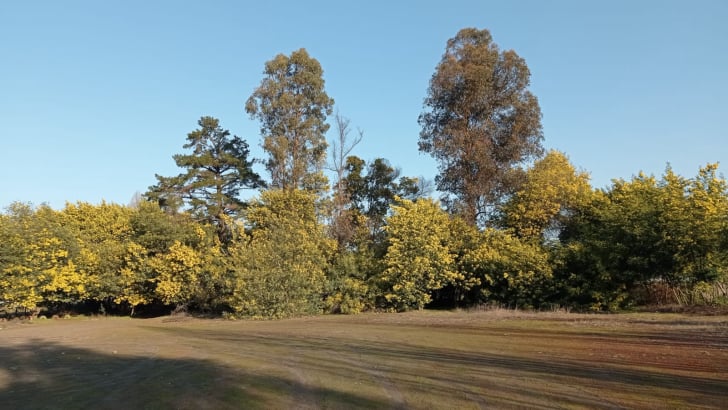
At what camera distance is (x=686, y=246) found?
2153 centimetres

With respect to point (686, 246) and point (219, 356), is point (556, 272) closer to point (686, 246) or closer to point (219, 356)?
point (686, 246)

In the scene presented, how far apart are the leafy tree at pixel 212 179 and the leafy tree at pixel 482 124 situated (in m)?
19.4

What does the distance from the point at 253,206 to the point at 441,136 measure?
1533 centimetres

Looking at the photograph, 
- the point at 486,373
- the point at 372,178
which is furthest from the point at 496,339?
the point at 372,178

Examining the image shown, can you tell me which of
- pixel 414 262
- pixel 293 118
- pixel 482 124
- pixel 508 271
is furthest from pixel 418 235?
pixel 293 118

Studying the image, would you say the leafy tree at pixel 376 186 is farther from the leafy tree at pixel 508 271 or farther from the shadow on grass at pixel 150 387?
the shadow on grass at pixel 150 387

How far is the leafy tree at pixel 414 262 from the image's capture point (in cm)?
2953

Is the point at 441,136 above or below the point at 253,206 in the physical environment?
above

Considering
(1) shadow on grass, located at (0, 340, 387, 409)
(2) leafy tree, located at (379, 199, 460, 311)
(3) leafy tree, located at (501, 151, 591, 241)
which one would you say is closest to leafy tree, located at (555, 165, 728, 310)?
(3) leafy tree, located at (501, 151, 591, 241)

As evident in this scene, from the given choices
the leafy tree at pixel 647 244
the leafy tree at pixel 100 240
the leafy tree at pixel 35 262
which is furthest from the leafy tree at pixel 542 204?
the leafy tree at pixel 35 262

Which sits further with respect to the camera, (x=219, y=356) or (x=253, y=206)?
(x=253, y=206)

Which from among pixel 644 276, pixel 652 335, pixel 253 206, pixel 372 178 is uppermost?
pixel 372 178

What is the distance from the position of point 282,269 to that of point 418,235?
28.3ft

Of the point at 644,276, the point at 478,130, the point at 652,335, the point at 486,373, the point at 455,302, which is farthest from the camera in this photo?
the point at 478,130
